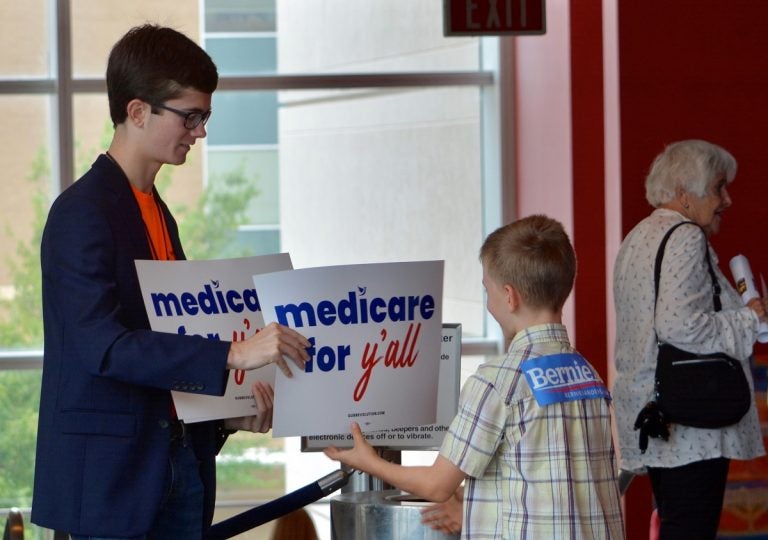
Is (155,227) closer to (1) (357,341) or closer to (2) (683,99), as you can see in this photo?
(1) (357,341)

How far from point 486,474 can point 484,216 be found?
432 cm

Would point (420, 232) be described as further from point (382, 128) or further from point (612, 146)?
point (612, 146)

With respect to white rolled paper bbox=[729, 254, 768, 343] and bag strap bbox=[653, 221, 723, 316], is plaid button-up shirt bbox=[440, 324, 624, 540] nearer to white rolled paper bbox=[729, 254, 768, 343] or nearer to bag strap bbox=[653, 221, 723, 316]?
bag strap bbox=[653, 221, 723, 316]

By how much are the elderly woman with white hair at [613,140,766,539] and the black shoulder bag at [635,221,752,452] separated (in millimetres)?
21

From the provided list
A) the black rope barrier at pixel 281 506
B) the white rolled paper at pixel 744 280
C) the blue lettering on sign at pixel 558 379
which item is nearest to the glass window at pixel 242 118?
the white rolled paper at pixel 744 280

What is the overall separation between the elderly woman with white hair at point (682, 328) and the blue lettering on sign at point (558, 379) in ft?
4.61

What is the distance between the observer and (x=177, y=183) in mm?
6629

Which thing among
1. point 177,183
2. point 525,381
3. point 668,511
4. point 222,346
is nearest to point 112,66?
point 222,346

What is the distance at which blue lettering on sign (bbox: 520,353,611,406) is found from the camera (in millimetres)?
2438

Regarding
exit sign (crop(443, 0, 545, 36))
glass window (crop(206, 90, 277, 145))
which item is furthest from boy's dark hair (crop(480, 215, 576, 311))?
glass window (crop(206, 90, 277, 145))

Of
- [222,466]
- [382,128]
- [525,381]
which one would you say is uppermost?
[382,128]

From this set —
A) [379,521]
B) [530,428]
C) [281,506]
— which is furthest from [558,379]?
[281,506]

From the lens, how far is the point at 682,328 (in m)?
3.82

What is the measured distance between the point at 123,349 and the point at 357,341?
0.49 meters
